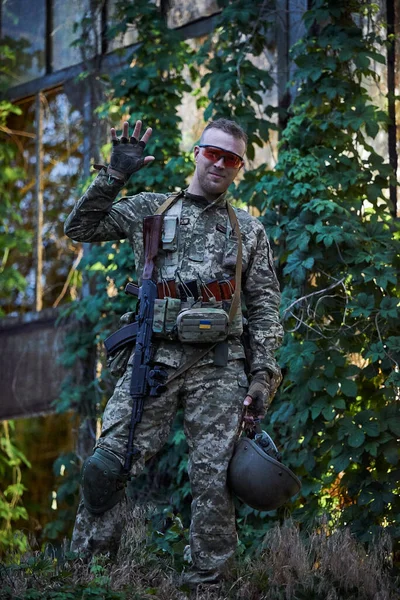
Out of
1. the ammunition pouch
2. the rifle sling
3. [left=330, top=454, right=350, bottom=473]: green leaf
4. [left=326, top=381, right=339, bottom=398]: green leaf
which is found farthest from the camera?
[left=326, top=381, right=339, bottom=398]: green leaf

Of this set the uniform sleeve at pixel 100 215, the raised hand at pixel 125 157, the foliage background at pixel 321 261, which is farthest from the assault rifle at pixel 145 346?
the foliage background at pixel 321 261

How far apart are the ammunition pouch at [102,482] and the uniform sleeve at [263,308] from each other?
864mm

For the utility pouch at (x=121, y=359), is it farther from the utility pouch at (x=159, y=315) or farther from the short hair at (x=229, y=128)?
the short hair at (x=229, y=128)

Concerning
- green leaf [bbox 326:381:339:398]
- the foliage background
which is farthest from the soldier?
green leaf [bbox 326:381:339:398]

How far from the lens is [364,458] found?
623cm

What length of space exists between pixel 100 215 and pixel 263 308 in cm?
95

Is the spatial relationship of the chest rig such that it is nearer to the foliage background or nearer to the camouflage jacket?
the camouflage jacket

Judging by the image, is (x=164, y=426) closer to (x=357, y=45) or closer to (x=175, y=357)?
(x=175, y=357)

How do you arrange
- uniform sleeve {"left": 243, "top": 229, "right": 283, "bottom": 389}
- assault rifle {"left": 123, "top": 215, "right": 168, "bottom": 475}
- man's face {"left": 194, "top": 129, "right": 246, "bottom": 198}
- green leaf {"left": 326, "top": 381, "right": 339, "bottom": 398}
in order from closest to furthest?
assault rifle {"left": 123, "top": 215, "right": 168, "bottom": 475} → man's face {"left": 194, "top": 129, "right": 246, "bottom": 198} → uniform sleeve {"left": 243, "top": 229, "right": 283, "bottom": 389} → green leaf {"left": 326, "top": 381, "right": 339, "bottom": 398}

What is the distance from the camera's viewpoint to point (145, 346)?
15.8 ft

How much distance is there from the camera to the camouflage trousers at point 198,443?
185 inches

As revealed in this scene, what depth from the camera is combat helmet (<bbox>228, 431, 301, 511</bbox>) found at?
15.3 ft

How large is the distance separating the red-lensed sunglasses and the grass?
6.44 ft

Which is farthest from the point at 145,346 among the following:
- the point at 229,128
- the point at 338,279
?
the point at 338,279
